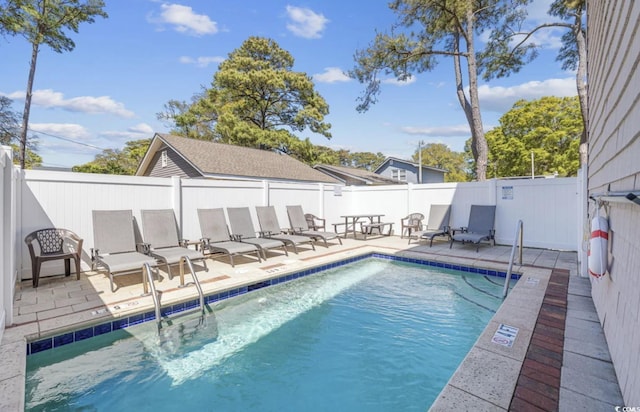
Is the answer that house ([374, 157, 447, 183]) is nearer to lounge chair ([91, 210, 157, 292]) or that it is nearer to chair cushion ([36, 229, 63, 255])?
Answer: lounge chair ([91, 210, 157, 292])

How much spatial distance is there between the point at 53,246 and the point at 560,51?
17.6m

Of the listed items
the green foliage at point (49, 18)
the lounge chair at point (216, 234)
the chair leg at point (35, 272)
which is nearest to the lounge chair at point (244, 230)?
the lounge chair at point (216, 234)

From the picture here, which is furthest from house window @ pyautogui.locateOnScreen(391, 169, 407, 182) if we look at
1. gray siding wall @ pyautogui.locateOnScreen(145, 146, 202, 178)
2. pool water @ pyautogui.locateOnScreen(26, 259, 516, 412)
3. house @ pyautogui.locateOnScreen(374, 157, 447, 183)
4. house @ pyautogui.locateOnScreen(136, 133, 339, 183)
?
pool water @ pyautogui.locateOnScreen(26, 259, 516, 412)

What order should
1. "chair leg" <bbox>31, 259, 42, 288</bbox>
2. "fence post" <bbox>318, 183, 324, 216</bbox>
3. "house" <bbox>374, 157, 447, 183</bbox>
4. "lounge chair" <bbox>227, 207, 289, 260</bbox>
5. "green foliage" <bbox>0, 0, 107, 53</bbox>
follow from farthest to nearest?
1. "house" <bbox>374, 157, 447, 183</bbox>
2. "green foliage" <bbox>0, 0, 107, 53</bbox>
3. "fence post" <bbox>318, 183, 324, 216</bbox>
4. "lounge chair" <bbox>227, 207, 289, 260</bbox>
5. "chair leg" <bbox>31, 259, 42, 288</bbox>

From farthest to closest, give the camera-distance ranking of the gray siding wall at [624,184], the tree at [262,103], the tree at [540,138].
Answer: the tree at [540,138] < the tree at [262,103] < the gray siding wall at [624,184]

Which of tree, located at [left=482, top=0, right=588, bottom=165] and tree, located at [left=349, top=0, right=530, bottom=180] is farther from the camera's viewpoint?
tree, located at [left=482, top=0, right=588, bottom=165]

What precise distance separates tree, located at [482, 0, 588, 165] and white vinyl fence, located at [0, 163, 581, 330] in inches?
204

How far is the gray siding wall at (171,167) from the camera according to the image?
12.3m

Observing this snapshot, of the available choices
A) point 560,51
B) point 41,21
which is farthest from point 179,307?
point 41,21

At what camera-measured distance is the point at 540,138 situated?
2438cm

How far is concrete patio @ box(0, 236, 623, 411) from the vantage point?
1.99 m

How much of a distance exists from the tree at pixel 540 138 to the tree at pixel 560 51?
43.9 feet

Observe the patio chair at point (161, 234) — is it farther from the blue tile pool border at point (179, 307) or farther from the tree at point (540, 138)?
the tree at point (540, 138)

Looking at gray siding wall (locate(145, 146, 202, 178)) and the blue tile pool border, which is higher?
gray siding wall (locate(145, 146, 202, 178))
